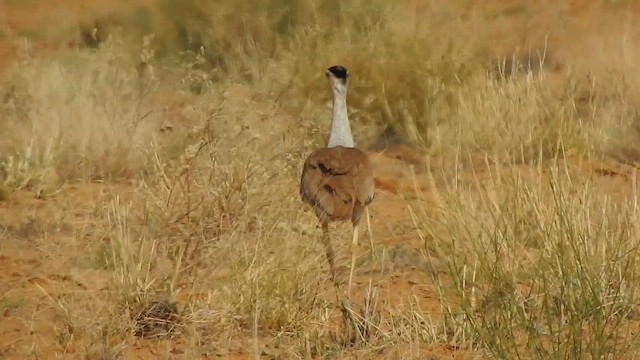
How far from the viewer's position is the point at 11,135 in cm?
910

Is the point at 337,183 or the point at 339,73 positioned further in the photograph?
the point at 339,73

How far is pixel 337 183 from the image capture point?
6.19 metres

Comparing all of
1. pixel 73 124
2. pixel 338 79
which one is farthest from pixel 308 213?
pixel 73 124

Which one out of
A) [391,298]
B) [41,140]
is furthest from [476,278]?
[41,140]

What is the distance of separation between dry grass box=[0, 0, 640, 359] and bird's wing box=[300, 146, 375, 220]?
161 mm

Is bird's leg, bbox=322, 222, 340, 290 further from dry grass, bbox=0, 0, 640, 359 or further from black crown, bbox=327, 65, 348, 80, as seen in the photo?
black crown, bbox=327, 65, 348, 80

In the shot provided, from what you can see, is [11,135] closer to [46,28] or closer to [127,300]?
[127,300]

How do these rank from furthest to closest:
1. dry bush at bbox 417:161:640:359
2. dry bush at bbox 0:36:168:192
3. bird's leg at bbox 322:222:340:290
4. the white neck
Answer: dry bush at bbox 0:36:168:192 < the white neck < bird's leg at bbox 322:222:340:290 < dry bush at bbox 417:161:640:359

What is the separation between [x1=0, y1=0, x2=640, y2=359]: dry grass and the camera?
5.16 metres

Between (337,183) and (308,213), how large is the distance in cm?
50

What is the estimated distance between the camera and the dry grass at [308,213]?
5156 millimetres

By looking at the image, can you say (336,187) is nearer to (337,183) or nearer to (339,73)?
(337,183)

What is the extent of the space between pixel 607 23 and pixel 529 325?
39.0 feet

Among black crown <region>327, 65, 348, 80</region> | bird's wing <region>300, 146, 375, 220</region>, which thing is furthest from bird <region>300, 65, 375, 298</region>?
black crown <region>327, 65, 348, 80</region>
